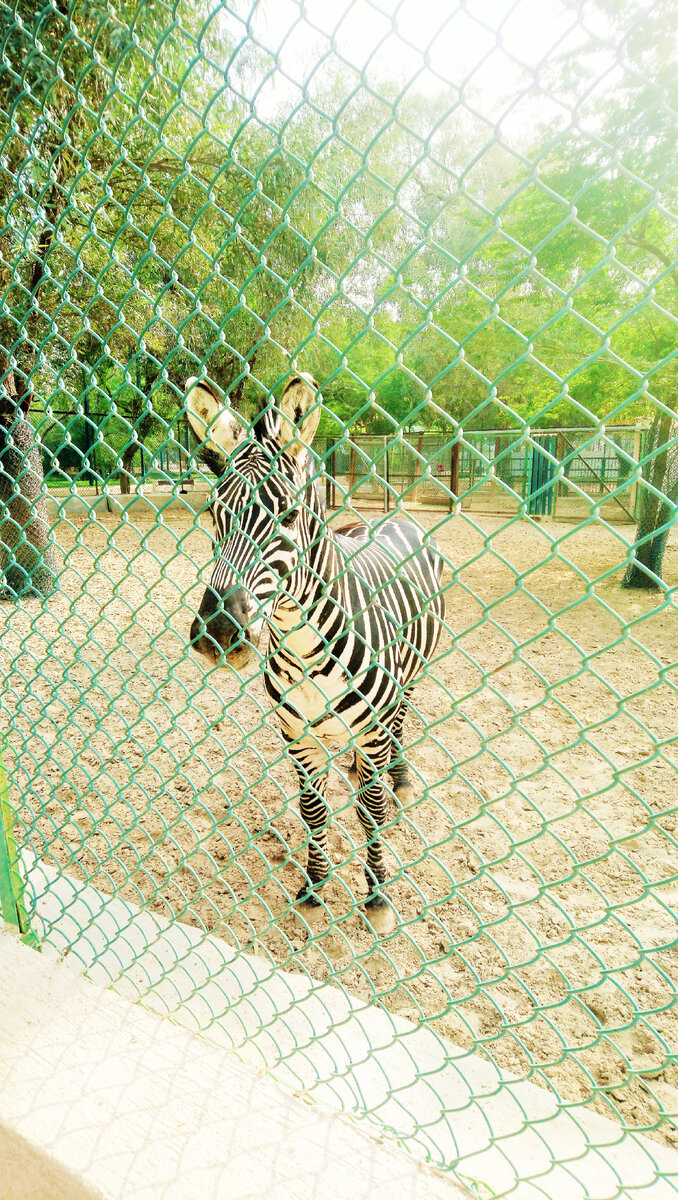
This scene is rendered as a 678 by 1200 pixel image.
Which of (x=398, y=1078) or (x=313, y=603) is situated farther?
(x=313, y=603)

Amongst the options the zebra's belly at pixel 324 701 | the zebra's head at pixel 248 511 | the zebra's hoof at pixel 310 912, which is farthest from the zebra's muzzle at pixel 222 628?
the zebra's hoof at pixel 310 912

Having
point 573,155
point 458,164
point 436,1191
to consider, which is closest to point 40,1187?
point 436,1191

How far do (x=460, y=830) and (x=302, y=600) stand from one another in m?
1.35

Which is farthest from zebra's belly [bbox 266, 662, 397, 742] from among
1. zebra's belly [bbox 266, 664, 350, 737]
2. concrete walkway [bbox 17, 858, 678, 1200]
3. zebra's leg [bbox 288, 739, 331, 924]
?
concrete walkway [bbox 17, 858, 678, 1200]

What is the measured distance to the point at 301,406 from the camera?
1.39 m

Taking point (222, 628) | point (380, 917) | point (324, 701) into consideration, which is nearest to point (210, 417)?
point (222, 628)

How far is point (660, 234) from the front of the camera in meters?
5.28

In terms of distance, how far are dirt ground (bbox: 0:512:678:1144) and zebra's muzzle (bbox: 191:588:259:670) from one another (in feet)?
0.25

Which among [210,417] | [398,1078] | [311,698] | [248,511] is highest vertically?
[210,417]

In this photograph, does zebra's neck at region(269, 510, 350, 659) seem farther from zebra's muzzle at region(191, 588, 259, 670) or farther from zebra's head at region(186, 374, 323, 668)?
zebra's muzzle at region(191, 588, 259, 670)

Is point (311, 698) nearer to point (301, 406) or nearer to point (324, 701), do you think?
point (324, 701)

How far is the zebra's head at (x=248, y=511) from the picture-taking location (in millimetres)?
1420

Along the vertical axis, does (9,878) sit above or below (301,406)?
below

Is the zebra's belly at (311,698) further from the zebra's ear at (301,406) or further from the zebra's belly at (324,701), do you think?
the zebra's ear at (301,406)
